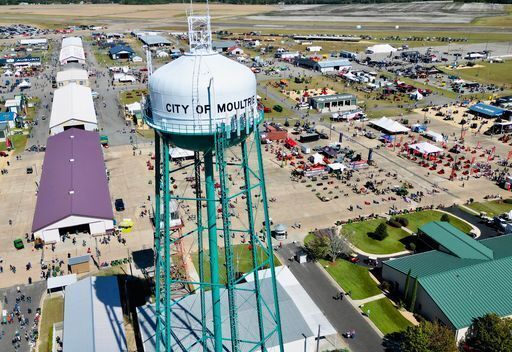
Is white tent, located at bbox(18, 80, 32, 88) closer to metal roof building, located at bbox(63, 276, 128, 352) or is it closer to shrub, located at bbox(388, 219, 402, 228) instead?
metal roof building, located at bbox(63, 276, 128, 352)

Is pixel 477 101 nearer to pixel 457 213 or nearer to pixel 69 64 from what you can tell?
pixel 457 213

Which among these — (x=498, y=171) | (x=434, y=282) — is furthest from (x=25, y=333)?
(x=498, y=171)

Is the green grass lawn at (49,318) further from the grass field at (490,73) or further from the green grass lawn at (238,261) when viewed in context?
the grass field at (490,73)

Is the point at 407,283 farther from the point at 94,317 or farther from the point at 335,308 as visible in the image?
the point at 94,317

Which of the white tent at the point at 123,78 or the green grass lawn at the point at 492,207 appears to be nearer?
the green grass lawn at the point at 492,207

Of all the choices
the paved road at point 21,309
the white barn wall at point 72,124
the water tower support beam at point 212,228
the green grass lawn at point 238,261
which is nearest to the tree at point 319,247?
the green grass lawn at point 238,261
